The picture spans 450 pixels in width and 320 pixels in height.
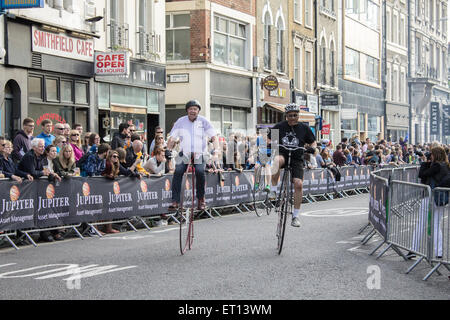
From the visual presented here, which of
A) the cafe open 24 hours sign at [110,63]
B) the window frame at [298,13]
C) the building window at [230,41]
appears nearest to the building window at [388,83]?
the window frame at [298,13]

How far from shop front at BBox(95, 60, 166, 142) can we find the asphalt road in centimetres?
1056

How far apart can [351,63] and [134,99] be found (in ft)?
89.0

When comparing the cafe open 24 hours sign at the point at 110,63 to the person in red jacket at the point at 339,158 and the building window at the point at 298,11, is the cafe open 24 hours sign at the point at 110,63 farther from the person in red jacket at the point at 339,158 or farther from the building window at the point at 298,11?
the building window at the point at 298,11

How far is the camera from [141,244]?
1266 cm

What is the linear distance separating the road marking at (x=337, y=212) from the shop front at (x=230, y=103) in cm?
1207

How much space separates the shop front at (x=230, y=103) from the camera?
3180cm

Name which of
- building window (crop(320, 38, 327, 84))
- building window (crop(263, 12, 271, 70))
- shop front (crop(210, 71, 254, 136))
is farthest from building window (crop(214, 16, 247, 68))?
building window (crop(320, 38, 327, 84))

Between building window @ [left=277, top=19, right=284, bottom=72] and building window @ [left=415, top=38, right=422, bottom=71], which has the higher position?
building window @ [left=415, top=38, right=422, bottom=71]

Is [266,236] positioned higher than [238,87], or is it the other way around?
[238,87]

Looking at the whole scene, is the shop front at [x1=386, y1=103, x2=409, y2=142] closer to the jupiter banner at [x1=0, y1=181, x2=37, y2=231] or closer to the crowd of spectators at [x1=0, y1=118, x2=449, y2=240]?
the crowd of spectators at [x1=0, y1=118, x2=449, y2=240]

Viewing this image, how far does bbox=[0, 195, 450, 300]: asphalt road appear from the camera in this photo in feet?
26.8
